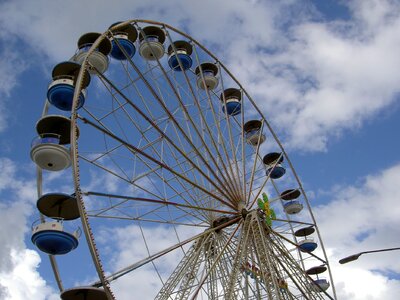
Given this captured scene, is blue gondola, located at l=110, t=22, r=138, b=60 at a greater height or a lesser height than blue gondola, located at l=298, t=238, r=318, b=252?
greater

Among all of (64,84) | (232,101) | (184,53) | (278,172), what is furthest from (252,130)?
(64,84)

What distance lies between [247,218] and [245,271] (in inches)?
70.0

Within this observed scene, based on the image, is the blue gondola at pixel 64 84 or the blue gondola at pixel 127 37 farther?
the blue gondola at pixel 127 37

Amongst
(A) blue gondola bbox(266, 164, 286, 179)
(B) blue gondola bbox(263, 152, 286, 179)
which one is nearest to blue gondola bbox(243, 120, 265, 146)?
(B) blue gondola bbox(263, 152, 286, 179)

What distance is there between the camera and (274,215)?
1627cm

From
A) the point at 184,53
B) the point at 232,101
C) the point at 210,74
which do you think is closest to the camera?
the point at 184,53

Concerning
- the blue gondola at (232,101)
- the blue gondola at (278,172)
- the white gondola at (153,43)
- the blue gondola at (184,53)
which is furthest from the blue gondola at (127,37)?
the blue gondola at (278,172)

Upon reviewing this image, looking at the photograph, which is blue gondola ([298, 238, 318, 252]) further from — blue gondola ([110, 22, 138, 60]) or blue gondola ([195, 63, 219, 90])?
blue gondola ([110, 22, 138, 60])

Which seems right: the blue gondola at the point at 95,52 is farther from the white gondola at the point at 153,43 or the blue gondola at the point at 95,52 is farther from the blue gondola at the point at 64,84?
the white gondola at the point at 153,43

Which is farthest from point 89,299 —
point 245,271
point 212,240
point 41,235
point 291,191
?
point 291,191

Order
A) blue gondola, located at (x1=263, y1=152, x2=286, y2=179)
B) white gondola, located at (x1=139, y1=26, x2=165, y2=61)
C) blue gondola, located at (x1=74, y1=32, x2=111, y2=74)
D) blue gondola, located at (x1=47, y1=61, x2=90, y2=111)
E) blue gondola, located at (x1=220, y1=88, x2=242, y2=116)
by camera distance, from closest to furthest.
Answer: blue gondola, located at (x1=47, y1=61, x2=90, y2=111) → blue gondola, located at (x1=74, y1=32, x2=111, y2=74) → white gondola, located at (x1=139, y1=26, x2=165, y2=61) → blue gondola, located at (x1=220, y1=88, x2=242, y2=116) → blue gondola, located at (x1=263, y1=152, x2=286, y2=179)

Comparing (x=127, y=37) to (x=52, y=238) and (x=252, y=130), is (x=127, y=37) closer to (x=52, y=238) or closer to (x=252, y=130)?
(x=252, y=130)

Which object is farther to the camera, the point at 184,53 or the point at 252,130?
the point at 252,130

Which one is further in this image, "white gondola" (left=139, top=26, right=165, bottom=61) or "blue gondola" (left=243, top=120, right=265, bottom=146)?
"blue gondola" (left=243, top=120, right=265, bottom=146)
